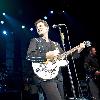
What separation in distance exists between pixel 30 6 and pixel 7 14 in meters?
1.21

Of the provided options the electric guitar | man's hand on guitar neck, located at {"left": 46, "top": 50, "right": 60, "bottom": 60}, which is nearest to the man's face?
man's hand on guitar neck, located at {"left": 46, "top": 50, "right": 60, "bottom": 60}

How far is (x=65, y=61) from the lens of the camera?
443 cm

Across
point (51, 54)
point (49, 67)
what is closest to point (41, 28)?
point (51, 54)

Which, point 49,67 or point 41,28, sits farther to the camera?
point 41,28

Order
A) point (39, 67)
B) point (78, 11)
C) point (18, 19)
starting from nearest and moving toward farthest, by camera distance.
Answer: point (39, 67) < point (78, 11) < point (18, 19)

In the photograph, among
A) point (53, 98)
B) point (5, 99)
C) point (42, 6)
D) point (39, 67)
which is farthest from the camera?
point (42, 6)

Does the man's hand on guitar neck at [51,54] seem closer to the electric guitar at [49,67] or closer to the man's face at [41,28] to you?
the electric guitar at [49,67]

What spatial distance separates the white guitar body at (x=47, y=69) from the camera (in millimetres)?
4135

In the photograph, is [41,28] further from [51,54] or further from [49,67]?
[49,67]

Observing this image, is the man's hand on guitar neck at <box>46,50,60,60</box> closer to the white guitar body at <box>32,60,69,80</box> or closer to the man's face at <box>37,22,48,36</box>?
the white guitar body at <box>32,60,69,80</box>

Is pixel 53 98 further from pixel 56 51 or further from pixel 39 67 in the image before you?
pixel 56 51

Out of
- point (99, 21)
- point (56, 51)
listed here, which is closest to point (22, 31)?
point (99, 21)

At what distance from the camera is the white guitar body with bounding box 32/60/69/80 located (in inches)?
163

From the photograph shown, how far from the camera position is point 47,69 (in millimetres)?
4258
